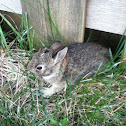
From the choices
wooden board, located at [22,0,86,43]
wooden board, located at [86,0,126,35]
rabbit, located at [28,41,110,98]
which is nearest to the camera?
wooden board, located at [86,0,126,35]

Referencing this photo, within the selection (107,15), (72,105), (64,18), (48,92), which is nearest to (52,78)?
(48,92)

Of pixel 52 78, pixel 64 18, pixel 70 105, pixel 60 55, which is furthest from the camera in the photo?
pixel 64 18

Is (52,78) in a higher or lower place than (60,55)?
lower

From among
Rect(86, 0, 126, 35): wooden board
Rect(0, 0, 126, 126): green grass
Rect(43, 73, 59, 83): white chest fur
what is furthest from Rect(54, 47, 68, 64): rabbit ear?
Rect(86, 0, 126, 35): wooden board

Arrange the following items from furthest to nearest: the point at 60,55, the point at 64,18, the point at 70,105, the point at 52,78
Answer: the point at 64,18 < the point at 52,78 < the point at 60,55 < the point at 70,105

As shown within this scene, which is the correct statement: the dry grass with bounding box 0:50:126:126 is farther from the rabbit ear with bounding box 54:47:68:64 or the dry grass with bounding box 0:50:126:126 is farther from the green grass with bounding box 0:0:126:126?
the rabbit ear with bounding box 54:47:68:64

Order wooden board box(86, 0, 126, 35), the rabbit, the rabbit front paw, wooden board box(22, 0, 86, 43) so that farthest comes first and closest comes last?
the rabbit front paw
wooden board box(22, 0, 86, 43)
the rabbit
wooden board box(86, 0, 126, 35)

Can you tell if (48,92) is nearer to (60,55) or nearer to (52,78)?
(52,78)
